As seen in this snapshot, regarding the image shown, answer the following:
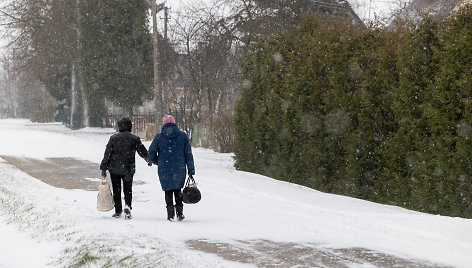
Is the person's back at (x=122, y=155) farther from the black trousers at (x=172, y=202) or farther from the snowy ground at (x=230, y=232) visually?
the snowy ground at (x=230, y=232)

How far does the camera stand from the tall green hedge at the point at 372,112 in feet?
31.3

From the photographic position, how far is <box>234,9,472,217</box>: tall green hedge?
955 cm

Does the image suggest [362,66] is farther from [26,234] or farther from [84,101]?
[84,101]

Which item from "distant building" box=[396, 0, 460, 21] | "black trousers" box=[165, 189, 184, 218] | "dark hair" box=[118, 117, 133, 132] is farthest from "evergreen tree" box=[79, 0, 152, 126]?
"black trousers" box=[165, 189, 184, 218]

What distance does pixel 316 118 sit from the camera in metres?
13.4

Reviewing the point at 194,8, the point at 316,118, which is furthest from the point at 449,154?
the point at 194,8

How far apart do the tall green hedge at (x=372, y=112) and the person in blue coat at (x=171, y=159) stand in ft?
13.3

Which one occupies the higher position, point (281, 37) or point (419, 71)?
point (281, 37)

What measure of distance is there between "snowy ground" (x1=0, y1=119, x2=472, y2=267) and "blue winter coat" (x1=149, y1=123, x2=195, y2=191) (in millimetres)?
689

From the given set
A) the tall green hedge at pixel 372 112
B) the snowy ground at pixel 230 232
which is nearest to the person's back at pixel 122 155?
the snowy ground at pixel 230 232

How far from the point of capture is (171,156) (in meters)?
9.34

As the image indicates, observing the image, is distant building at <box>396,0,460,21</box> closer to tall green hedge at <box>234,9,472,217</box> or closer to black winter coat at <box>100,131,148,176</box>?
tall green hedge at <box>234,9,472,217</box>

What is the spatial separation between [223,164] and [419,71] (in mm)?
10108

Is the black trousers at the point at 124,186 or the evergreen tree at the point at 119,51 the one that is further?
the evergreen tree at the point at 119,51
